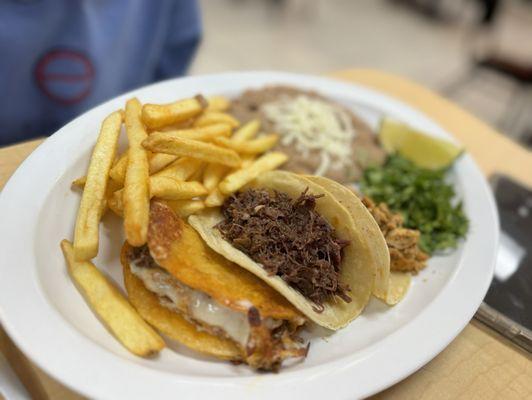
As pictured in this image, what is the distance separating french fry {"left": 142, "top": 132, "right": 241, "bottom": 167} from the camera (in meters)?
1.60

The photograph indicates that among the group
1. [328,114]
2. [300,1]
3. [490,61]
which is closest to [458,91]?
[490,61]

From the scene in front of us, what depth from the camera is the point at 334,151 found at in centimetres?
249

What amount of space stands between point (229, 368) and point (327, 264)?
460mm

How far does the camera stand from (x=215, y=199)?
1.81 metres

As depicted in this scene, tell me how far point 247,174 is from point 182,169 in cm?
26

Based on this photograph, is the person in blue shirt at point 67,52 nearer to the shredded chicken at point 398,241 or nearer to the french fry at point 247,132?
the french fry at point 247,132

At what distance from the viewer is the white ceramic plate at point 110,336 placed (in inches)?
49.8

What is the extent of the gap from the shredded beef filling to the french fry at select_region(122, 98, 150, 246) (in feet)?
1.06

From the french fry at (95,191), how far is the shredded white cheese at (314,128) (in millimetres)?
961

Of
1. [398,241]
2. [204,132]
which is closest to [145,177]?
[204,132]

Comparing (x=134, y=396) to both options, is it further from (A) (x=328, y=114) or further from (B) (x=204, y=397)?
(A) (x=328, y=114)

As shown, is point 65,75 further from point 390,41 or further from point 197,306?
point 390,41

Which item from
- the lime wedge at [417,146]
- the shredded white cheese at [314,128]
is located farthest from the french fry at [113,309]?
the lime wedge at [417,146]

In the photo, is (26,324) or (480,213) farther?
(480,213)
